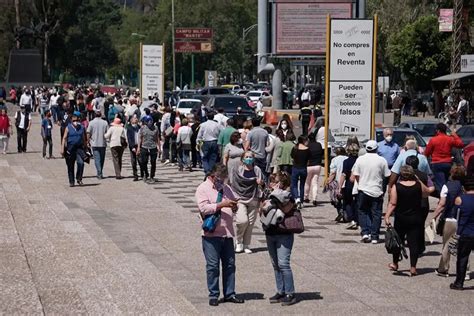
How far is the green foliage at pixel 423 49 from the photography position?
5991 cm

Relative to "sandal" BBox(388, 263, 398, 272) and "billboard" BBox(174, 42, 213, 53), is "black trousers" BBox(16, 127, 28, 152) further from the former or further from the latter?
"billboard" BBox(174, 42, 213, 53)

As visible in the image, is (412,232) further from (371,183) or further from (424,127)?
(424,127)

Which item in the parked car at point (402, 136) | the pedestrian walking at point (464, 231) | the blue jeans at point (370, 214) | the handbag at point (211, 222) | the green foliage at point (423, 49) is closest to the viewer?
the handbag at point (211, 222)

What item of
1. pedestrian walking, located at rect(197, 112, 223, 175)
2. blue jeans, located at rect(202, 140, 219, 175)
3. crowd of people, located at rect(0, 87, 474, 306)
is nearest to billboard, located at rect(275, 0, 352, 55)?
crowd of people, located at rect(0, 87, 474, 306)

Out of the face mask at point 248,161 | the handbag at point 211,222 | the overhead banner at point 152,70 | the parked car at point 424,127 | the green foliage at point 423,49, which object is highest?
the green foliage at point 423,49

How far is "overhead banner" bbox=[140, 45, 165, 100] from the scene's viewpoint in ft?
135

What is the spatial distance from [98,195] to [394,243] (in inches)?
435

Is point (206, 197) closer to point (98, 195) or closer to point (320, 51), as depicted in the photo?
point (98, 195)

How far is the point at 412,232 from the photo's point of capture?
13961 mm

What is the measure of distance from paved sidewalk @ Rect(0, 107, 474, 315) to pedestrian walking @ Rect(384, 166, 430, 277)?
0.42 metres

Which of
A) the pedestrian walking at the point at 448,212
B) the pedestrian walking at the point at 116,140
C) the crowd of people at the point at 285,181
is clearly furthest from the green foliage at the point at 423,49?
the pedestrian walking at the point at 448,212

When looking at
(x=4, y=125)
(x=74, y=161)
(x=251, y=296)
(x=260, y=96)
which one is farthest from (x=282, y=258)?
(x=260, y=96)

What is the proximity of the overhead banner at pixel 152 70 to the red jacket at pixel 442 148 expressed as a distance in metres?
21.9

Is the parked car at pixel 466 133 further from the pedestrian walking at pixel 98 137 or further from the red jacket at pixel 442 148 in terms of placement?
the pedestrian walking at pixel 98 137
